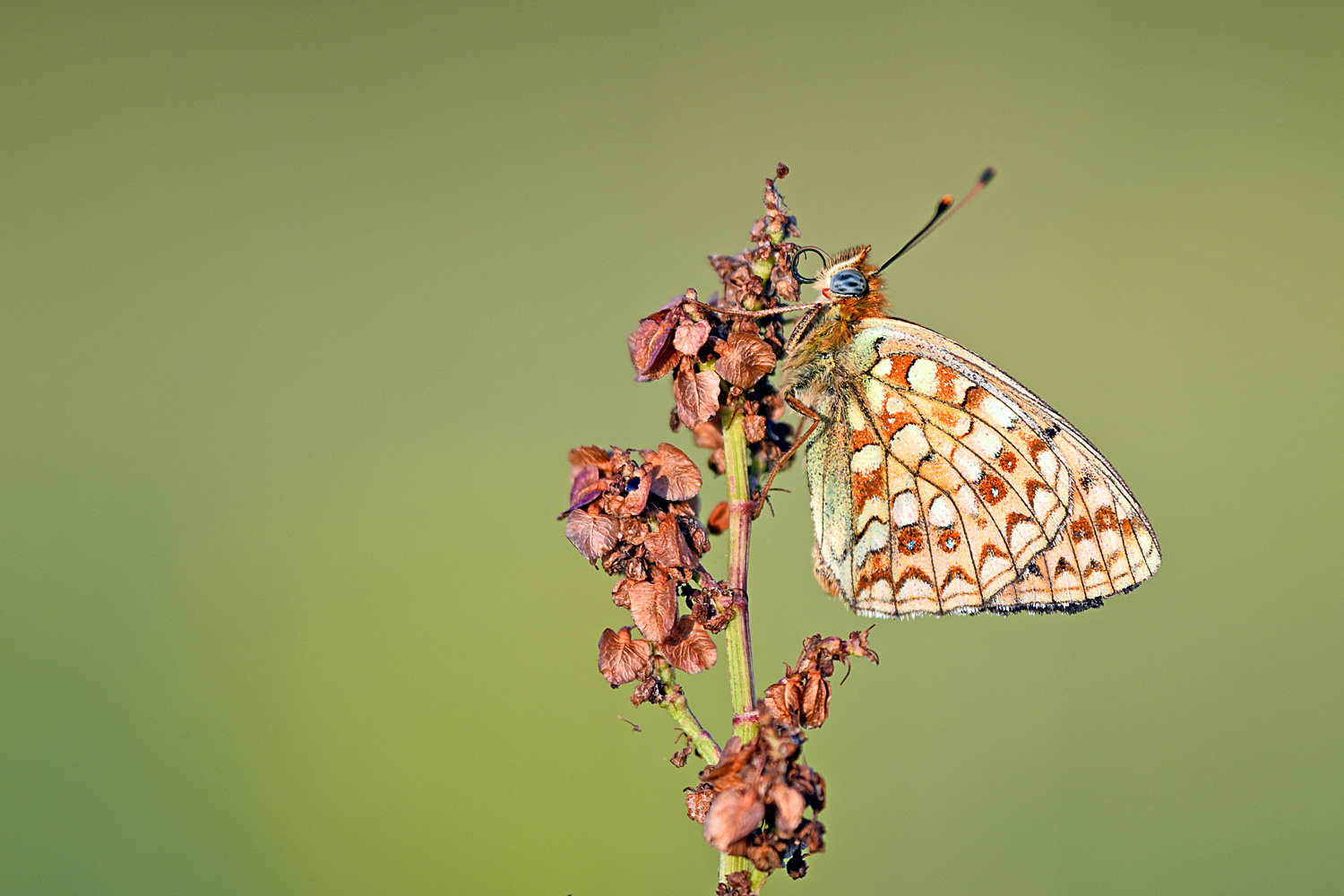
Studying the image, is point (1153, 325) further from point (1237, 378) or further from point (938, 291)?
point (938, 291)

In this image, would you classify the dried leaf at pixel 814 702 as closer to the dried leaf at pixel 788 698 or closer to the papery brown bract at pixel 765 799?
the dried leaf at pixel 788 698

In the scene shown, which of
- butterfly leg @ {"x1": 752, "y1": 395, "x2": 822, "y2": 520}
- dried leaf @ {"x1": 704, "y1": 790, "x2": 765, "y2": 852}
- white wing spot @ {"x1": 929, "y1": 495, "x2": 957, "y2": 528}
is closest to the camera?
dried leaf @ {"x1": 704, "y1": 790, "x2": 765, "y2": 852}

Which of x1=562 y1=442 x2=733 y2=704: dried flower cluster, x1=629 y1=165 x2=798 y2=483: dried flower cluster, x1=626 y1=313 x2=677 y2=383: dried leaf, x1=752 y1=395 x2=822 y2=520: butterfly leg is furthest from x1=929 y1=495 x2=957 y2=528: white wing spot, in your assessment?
x1=626 y1=313 x2=677 y2=383: dried leaf

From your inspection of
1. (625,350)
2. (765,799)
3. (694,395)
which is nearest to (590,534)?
(694,395)

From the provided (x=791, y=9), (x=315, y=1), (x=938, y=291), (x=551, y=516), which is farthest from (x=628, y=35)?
(x=551, y=516)

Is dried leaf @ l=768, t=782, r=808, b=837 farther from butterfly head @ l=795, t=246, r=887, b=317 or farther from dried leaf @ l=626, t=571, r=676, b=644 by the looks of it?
butterfly head @ l=795, t=246, r=887, b=317

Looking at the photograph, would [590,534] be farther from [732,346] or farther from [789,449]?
[789,449]
